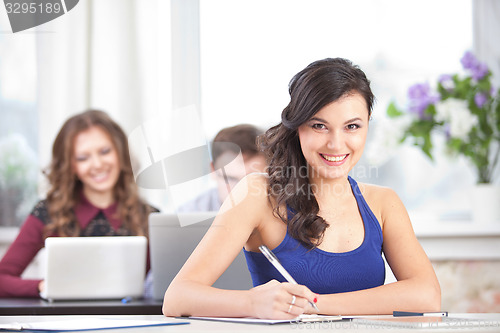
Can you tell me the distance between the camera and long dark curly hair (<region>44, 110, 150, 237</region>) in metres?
2.60

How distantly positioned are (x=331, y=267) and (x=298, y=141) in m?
0.37

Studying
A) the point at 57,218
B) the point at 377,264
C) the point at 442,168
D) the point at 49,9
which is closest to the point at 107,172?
the point at 57,218

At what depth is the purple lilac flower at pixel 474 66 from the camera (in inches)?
116

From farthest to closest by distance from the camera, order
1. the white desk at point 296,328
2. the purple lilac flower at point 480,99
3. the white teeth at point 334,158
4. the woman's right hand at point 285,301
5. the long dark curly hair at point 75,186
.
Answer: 1. the purple lilac flower at point 480,99
2. the long dark curly hair at point 75,186
3. the white teeth at point 334,158
4. the woman's right hand at point 285,301
5. the white desk at point 296,328

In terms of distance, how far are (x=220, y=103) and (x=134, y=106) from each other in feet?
1.59

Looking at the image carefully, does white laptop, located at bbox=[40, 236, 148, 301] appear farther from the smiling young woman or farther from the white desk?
the white desk

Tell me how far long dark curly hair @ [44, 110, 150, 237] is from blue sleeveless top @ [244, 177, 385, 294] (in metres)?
1.22

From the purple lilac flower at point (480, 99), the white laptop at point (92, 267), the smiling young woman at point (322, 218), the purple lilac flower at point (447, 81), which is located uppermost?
the purple lilac flower at point (447, 81)

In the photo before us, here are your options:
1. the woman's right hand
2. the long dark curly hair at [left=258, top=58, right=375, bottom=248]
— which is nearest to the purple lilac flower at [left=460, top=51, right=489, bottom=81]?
the long dark curly hair at [left=258, top=58, right=375, bottom=248]

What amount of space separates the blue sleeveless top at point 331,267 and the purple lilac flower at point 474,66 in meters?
1.73

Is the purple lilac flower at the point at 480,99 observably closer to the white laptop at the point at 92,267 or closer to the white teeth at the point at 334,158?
the white teeth at the point at 334,158

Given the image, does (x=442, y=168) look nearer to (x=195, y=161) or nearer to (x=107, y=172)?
(x=195, y=161)

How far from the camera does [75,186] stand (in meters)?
2.76

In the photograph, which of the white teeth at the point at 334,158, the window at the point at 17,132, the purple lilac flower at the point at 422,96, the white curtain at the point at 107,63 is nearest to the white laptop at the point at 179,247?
the white teeth at the point at 334,158
